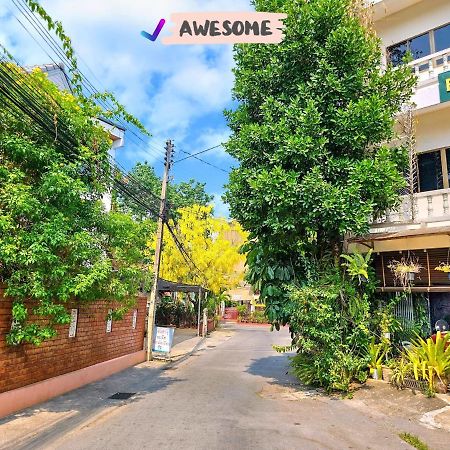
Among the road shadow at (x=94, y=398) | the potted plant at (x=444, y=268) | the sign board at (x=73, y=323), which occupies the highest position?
the potted plant at (x=444, y=268)

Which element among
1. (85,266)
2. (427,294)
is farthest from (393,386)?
(85,266)

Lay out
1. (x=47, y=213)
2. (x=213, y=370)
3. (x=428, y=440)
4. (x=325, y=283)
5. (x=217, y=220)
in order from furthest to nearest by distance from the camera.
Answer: (x=217, y=220) → (x=213, y=370) → (x=325, y=283) → (x=47, y=213) → (x=428, y=440)

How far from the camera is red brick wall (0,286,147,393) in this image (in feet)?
24.1

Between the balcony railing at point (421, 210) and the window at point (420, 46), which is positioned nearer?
the balcony railing at point (421, 210)

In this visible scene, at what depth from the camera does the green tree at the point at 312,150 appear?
354 inches

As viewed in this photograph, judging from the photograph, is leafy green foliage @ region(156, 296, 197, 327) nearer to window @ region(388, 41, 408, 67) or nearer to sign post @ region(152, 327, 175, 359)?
sign post @ region(152, 327, 175, 359)

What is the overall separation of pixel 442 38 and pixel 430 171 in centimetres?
384

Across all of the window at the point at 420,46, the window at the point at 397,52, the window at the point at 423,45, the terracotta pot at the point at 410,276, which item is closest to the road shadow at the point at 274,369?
the terracotta pot at the point at 410,276

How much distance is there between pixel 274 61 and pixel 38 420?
29.5ft

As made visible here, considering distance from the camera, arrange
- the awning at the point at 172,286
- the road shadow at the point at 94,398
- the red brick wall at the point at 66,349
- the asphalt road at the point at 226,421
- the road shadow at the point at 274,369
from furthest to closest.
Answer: the awning at the point at 172,286 → the road shadow at the point at 274,369 → the red brick wall at the point at 66,349 → the road shadow at the point at 94,398 → the asphalt road at the point at 226,421

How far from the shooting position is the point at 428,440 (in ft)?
20.8

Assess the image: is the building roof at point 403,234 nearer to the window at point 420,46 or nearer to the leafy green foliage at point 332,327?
the leafy green foliage at point 332,327

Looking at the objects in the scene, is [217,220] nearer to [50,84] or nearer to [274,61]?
[274,61]

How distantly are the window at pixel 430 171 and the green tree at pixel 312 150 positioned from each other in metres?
1.31
